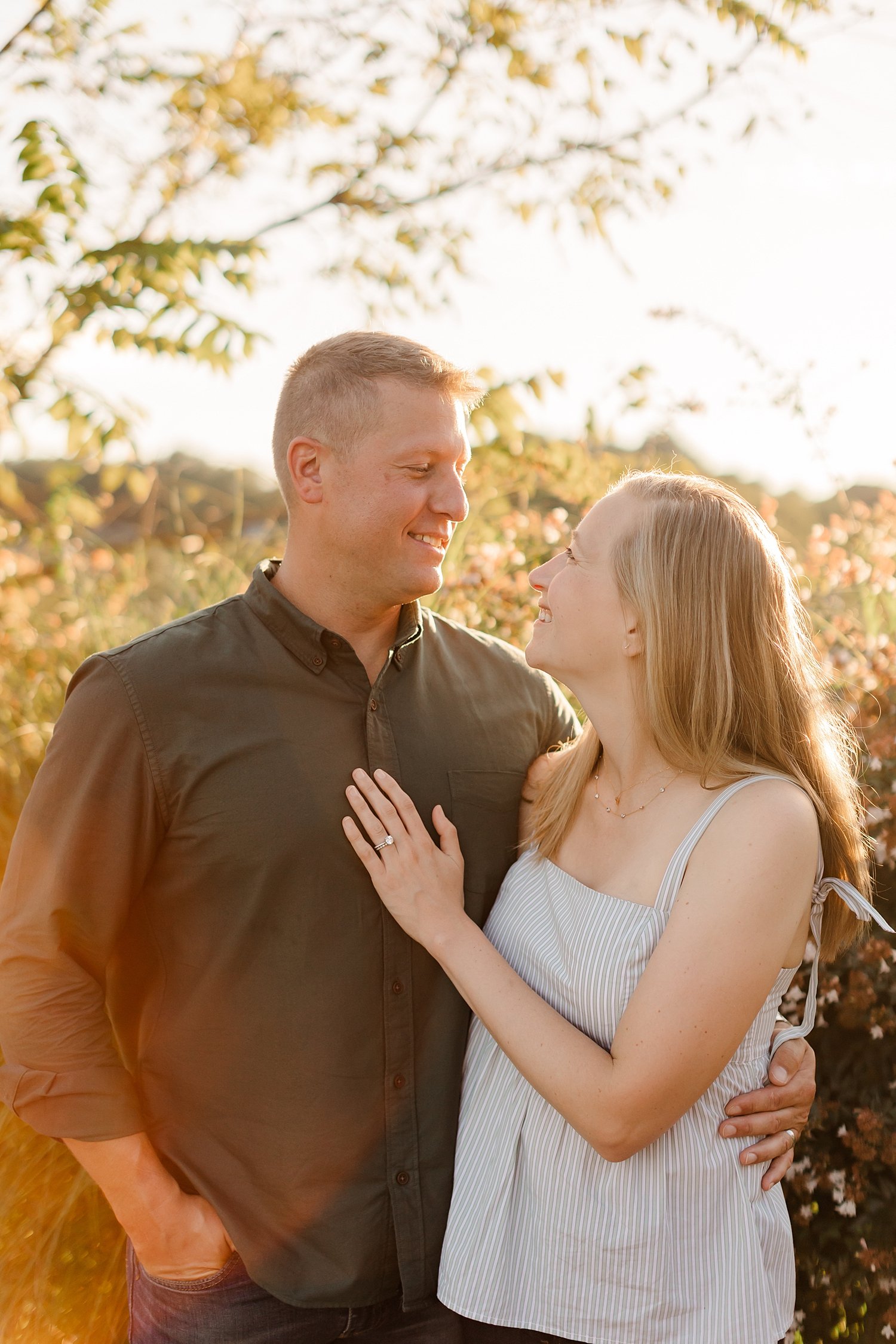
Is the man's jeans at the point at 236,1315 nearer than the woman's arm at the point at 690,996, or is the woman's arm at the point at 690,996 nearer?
the woman's arm at the point at 690,996

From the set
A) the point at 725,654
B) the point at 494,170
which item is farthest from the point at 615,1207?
the point at 494,170

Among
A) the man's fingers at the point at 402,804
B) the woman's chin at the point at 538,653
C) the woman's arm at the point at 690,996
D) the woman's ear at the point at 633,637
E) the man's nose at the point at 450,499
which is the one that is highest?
the man's nose at the point at 450,499

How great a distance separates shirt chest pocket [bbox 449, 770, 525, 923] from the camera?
8.25 ft

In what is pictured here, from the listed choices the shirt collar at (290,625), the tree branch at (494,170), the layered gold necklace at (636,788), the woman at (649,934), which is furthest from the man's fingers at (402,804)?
the tree branch at (494,170)

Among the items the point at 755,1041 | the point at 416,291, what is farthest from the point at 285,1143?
the point at 416,291

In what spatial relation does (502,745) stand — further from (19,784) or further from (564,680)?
(19,784)

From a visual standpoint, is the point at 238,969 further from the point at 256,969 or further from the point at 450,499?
the point at 450,499

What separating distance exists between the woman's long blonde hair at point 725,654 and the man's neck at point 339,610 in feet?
1.99

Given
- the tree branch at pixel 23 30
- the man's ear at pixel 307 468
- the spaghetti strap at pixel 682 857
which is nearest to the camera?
the spaghetti strap at pixel 682 857

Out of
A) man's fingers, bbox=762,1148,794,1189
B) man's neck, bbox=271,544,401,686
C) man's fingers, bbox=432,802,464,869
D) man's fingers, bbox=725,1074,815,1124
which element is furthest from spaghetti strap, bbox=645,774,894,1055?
man's neck, bbox=271,544,401,686

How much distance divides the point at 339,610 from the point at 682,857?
3.16 ft

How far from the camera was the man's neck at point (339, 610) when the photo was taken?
8.10 ft

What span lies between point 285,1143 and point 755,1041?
1.03 meters

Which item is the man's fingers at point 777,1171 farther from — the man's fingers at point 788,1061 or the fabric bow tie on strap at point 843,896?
the fabric bow tie on strap at point 843,896
